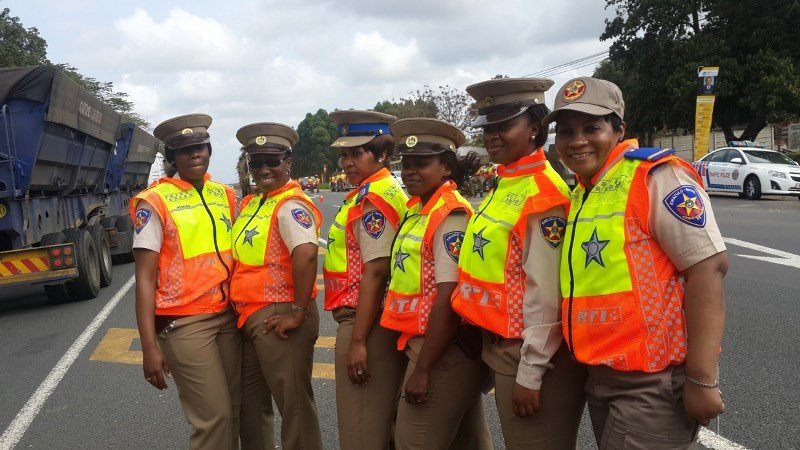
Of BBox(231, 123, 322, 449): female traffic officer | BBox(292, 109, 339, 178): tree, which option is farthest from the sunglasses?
BBox(292, 109, 339, 178): tree

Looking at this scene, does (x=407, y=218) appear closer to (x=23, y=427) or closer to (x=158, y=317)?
(x=158, y=317)

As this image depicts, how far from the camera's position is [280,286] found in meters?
3.32

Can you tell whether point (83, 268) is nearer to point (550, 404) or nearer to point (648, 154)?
point (550, 404)

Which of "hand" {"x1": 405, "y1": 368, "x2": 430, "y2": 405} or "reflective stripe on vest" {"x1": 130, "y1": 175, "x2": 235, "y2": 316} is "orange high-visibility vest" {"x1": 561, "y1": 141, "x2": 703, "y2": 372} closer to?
"hand" {"x1": 405, "y1": 368, "x2": 430, "y2": 405}

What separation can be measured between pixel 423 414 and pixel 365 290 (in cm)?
58

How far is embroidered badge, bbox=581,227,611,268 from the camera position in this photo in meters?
2.18

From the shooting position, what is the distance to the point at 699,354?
2051 millimetres

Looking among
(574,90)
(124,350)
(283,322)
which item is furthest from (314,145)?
(574,90)

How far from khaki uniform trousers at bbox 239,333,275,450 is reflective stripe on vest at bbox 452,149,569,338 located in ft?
4.68

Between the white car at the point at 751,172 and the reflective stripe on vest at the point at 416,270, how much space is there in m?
17.0

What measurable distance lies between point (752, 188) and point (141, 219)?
1906cm

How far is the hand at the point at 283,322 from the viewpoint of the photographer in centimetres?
325

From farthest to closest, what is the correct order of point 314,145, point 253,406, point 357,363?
point 314,145 < point 253,406 < point 357,363

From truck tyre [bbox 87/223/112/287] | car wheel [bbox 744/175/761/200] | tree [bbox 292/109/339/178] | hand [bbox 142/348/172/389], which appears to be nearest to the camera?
hand [bbox 142/348/172/389]
